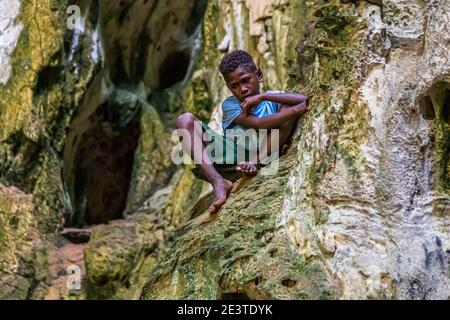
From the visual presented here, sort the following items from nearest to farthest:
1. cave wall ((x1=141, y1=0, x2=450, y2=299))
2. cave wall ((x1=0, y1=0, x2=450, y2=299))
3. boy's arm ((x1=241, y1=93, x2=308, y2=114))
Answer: cave wall ((x1=141, y1=0, x2=450, y2=299)) → cave wall ((x1=0, y1=0, x2=450, y2=299)) → boy's arm ((x1=241, y1=93, x2=308, y2=114))

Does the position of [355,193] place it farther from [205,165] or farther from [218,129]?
[218,129]

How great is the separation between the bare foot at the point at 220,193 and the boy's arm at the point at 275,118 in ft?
1.30

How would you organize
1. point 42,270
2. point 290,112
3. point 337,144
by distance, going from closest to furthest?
1. point 337,144
2. point 290,112
3. point 42,270

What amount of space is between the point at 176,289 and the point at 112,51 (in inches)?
265

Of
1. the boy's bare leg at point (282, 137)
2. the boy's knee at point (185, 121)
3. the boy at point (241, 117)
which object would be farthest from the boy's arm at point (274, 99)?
the boy's knee at point (185, 121)

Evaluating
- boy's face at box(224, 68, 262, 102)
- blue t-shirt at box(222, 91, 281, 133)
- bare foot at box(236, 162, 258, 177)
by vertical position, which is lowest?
bare foot at box(236, 162, 258, 177)

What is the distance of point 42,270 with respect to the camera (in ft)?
27.4

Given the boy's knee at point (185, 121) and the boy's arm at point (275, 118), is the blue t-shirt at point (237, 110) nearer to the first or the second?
the boy's arm at point (275, 118)

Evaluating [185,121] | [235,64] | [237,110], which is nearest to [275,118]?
[237,110]

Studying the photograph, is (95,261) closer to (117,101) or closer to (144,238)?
(144,238)

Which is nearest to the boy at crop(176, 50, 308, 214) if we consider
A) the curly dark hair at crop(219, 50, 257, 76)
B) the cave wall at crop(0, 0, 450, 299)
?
the curly dark hair at crop(219, 50, 257, 76)

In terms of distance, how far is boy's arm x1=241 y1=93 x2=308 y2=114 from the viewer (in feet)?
16.7

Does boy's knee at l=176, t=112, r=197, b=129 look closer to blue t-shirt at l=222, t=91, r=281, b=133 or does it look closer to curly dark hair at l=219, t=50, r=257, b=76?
blue t-shirt at l=222, t=91, r=281, b=133
